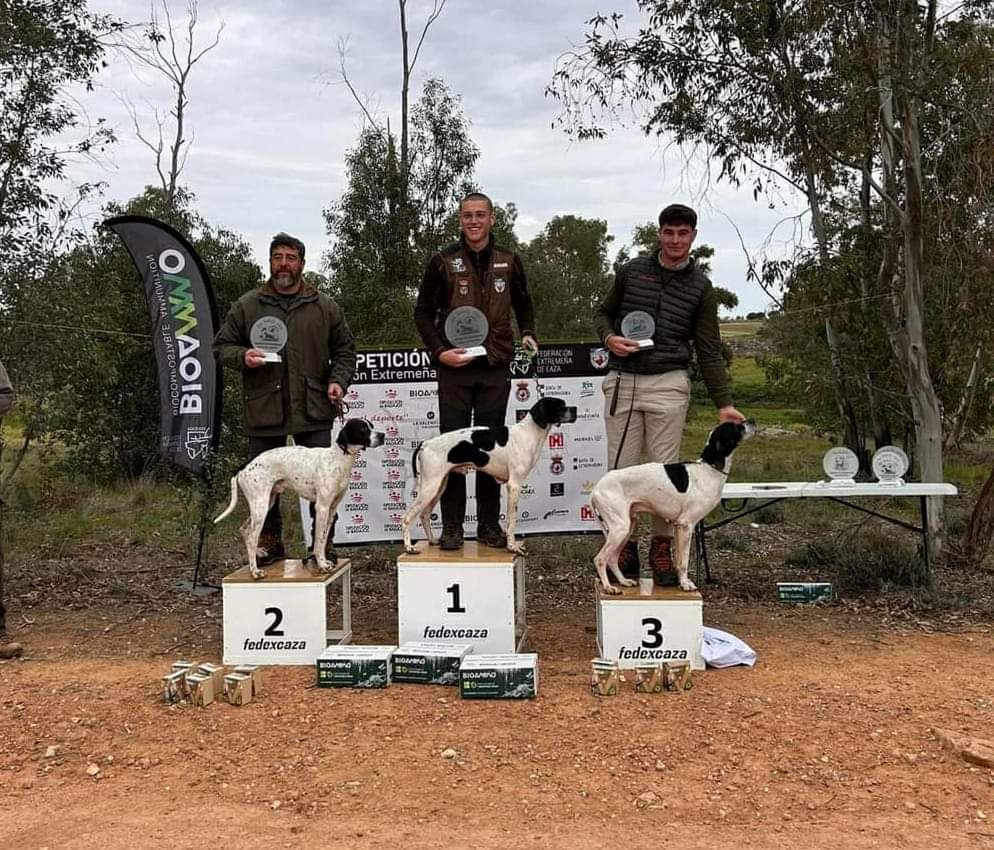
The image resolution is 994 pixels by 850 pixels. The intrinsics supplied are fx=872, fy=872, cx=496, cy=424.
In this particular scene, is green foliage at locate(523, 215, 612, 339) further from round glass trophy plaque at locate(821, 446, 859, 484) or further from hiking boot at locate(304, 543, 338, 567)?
hiking boot at locate(304, 543, 338, 567)

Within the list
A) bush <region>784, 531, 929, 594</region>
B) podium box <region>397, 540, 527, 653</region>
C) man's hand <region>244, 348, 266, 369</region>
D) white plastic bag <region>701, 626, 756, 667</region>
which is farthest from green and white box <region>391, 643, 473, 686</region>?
bush <region>784, 531, 929, 594</region>

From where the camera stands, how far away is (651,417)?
17.5ft

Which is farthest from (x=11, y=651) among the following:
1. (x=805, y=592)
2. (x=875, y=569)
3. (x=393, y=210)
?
(x=393, y=210)

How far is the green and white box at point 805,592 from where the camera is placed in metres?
6.54

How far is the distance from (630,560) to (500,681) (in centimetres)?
140

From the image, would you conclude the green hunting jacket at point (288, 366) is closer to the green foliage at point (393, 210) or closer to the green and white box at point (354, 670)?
the green and white box at point (354, 670)

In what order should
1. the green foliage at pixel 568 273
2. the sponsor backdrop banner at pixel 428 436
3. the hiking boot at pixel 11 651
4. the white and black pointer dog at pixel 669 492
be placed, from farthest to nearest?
the green foliage at pixel 568 273 < the sponsor backdrop banner at pixel 428 436 < the hiking boot at pixel 11 651 < the white and black pointer dog at pixel 669 492

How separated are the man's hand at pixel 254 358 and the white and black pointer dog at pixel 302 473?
21.0 inches

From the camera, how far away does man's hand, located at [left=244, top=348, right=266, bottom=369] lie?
5223 mm

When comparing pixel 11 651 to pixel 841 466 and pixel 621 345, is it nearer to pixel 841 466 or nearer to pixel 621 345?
pixel 621 345

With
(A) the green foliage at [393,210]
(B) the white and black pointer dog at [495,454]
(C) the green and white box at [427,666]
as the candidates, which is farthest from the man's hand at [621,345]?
(A) the green foliage at [393,210]

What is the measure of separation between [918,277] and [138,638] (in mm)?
6609

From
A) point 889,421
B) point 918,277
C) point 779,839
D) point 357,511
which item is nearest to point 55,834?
point 779,839

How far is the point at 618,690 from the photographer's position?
4418 millimetres
